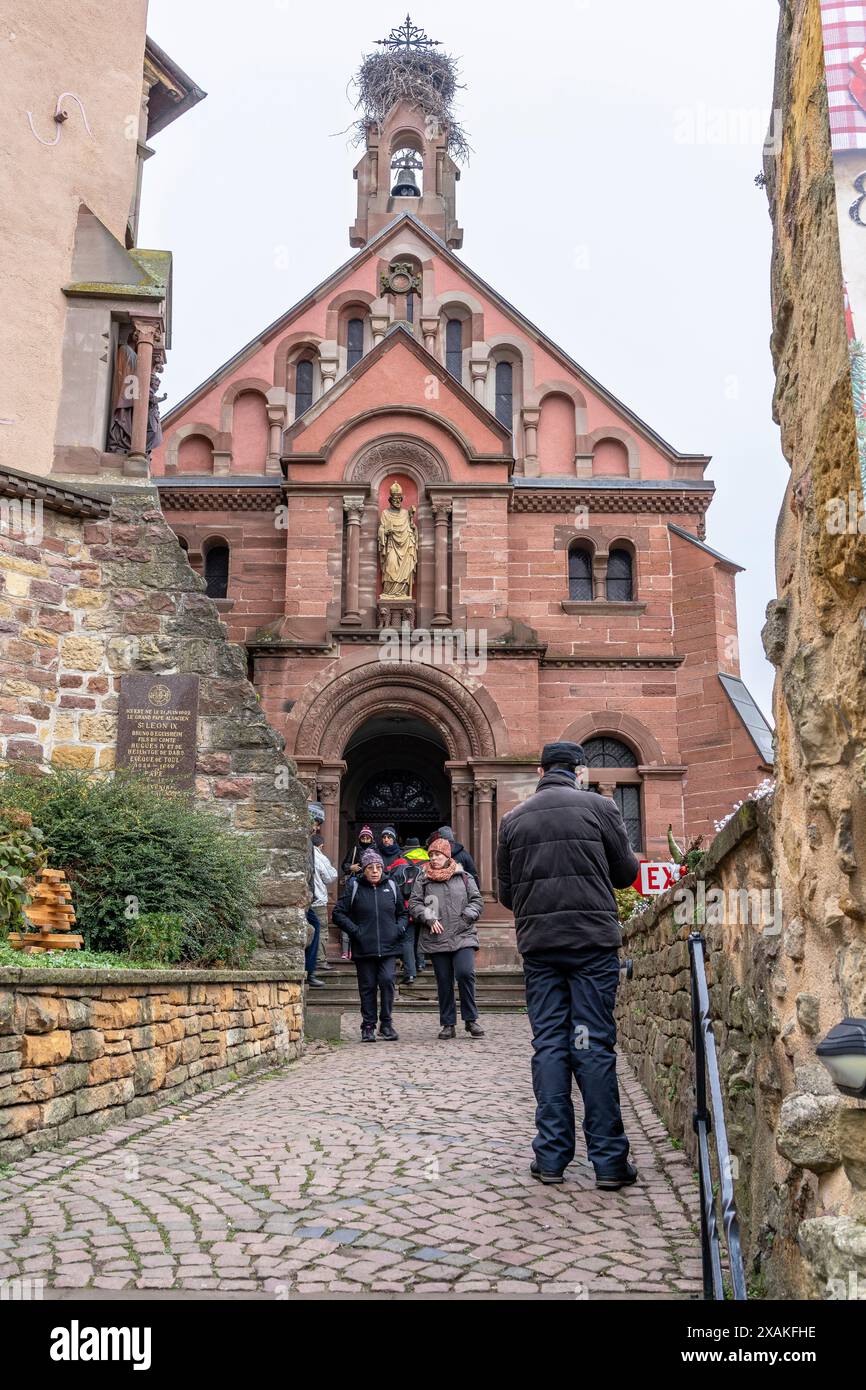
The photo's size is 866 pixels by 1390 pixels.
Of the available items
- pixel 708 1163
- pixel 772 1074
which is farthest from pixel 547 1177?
pixel 772 1074

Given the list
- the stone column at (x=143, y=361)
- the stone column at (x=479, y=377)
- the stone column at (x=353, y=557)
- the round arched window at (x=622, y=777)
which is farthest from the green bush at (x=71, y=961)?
the stone column at (x=479, y=377)

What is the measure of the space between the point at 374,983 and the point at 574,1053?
5903mm

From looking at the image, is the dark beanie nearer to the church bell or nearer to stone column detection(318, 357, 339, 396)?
stone column detection(318, 357, 339, 396)

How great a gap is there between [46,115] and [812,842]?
12144mm

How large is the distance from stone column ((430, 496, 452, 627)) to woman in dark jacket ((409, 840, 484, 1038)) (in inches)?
345

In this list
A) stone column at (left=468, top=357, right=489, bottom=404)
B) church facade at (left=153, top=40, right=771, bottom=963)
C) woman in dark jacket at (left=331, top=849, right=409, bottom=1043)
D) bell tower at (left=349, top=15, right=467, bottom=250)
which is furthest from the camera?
bell tower at (left=349, top=15, right=467, bottom=250)

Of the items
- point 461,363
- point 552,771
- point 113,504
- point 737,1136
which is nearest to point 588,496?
point 461,363

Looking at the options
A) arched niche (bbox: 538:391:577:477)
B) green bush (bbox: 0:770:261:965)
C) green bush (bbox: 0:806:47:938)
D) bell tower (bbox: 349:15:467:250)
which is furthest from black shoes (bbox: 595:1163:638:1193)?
bell tower (bbox: 349:15:467:250)

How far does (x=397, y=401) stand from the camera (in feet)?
65.5

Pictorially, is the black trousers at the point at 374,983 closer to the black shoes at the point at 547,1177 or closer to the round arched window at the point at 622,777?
the black shoes at the point at 547,1177

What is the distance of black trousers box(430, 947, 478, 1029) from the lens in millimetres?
10352

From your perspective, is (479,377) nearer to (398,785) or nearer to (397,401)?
(397,401)

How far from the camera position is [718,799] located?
18844mm

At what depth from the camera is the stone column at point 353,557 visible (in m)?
19.0
